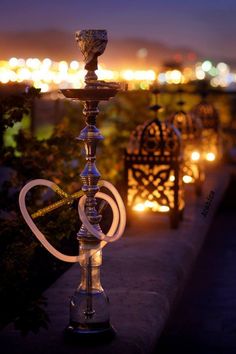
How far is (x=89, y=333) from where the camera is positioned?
16.6 feet

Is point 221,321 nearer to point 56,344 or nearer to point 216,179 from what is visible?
point 56,344

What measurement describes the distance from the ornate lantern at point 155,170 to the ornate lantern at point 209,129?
3.45m

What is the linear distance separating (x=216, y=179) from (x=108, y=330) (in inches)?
331

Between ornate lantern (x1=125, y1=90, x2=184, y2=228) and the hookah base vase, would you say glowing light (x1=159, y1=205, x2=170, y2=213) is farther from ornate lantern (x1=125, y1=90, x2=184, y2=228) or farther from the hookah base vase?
the hookah base vase

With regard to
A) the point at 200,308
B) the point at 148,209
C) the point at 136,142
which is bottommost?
the point at 200,308

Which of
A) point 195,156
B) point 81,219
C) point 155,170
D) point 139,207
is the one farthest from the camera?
point 195,156

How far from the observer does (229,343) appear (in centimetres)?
620

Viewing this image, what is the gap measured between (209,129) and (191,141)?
5.94ft

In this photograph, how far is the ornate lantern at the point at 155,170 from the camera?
9023 mm

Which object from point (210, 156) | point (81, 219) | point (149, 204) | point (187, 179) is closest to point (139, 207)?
point (149, 204)

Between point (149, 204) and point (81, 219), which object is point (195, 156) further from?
point (81, 219)

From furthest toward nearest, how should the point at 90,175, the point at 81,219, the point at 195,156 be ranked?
the point at 195,156, the point at 90,175, the point at 81,219

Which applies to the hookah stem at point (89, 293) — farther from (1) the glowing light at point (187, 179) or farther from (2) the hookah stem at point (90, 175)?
(1) the glowing light at point (187, 179)

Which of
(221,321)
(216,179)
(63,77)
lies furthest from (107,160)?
(221,321)
